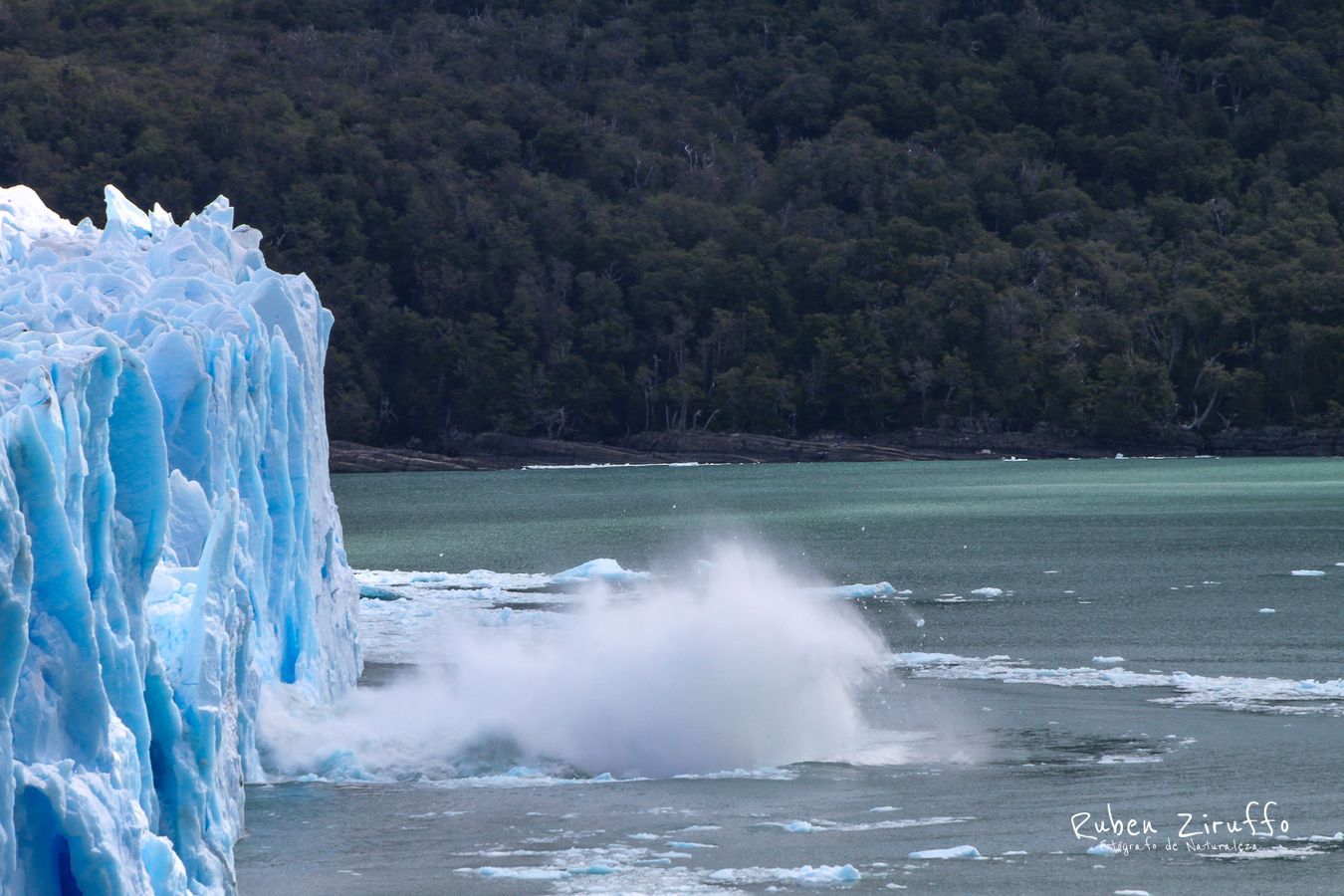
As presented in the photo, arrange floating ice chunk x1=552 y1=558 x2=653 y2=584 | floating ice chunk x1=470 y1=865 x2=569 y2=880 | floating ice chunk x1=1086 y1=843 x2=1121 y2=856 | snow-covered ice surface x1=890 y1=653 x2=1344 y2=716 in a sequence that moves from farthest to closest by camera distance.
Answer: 1. floating ice chunk x1=552 y1=558 x2=653 y2=584
2. snow-covered ice surface x1=890 y1=653 x2=1344 y2=716
3. floating ice chunk x1=1086 y1=843 x2=1121 y2=856
4. floating ice chunk x1=470 y1=865 x2=569 y2=880

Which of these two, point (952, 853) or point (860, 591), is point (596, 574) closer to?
point (860, 591)

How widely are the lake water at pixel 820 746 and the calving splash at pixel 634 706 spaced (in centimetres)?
4

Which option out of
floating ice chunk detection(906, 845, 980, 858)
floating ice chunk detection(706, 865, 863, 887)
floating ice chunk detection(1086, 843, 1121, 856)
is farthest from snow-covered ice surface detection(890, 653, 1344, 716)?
floating ice chunk detection(706, 865, 863, 887)

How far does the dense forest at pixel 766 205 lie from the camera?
339 feet

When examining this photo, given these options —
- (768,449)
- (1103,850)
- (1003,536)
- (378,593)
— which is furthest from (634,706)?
(768,449)

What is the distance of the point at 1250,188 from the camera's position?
117062 millimetres

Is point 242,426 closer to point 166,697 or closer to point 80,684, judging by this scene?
point 166,697

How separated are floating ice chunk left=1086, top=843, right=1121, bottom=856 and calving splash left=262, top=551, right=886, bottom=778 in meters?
4.05

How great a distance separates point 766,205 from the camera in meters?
121

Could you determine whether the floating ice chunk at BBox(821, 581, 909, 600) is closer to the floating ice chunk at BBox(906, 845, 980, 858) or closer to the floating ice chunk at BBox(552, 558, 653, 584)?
the floating ice chunk at BBox(552, 558, 653, 584)

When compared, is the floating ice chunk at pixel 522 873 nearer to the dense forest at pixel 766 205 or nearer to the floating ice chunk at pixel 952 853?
the floating ice chunk at pixel 952 853

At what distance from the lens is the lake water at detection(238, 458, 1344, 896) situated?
47.0 feet

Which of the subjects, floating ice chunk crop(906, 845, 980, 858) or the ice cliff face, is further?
floating ice chunk crop(906, 845, 980, 858)

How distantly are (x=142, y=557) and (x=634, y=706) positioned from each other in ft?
28.1
